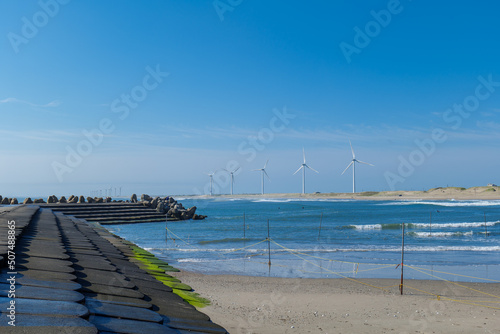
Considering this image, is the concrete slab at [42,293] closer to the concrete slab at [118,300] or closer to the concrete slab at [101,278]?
the concrete slab at [118,300]

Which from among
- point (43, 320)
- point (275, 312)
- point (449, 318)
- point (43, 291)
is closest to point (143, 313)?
point (43, 291)

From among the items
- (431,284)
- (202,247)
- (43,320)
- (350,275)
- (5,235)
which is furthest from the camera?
(202,247)

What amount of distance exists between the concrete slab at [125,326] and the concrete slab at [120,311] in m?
0.13

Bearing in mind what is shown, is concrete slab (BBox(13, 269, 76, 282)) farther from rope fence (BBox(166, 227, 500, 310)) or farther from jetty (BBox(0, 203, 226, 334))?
rope fence (BBox(166, 227, 500, 310))

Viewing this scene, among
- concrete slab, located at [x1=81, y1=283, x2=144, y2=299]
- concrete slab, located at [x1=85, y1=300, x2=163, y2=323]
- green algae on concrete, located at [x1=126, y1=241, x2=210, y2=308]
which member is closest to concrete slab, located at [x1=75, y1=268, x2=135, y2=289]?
concrete slab, located at [x1=81, y1=283, x2=144, y2=299]

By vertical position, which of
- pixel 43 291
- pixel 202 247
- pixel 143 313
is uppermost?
pixel 43 291

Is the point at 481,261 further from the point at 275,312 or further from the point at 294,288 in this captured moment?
the point at 275,312

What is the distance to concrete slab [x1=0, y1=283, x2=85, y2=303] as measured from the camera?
3355 millimetres

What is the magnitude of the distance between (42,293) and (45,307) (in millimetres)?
555

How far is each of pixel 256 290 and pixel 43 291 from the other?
13007mm

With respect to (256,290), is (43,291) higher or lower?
higher

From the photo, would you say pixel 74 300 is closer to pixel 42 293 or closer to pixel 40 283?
pixel 42 293

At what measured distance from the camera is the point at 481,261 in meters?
23.6

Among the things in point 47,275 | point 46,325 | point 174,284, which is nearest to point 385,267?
point 174,284
